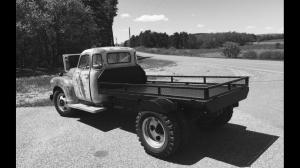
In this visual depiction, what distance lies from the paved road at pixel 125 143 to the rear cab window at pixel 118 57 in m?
1.73

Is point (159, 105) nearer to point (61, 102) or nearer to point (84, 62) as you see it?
point (84, 62)

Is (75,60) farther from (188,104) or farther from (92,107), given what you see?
(188,104)

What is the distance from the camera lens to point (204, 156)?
16.4 feet

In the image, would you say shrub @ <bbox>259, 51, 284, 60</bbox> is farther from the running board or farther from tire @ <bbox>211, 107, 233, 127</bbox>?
the running board

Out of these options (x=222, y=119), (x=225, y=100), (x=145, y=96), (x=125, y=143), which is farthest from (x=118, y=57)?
(x=225, y=100)

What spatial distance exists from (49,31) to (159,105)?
2314 cm

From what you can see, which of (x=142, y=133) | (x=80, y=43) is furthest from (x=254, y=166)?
(x=80, y=43)

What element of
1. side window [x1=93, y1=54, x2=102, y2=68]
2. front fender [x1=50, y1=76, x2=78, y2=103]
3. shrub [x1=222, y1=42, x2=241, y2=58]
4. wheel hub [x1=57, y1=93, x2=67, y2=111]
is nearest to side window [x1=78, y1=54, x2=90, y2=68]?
side window [x1=93, y1=54, x2=102, y2=68]

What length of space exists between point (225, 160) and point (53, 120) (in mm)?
5399

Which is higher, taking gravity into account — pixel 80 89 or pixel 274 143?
pixel 80 89

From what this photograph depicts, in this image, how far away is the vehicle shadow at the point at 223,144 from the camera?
4840mm

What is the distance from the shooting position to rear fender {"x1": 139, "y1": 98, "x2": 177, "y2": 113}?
15.5 ft

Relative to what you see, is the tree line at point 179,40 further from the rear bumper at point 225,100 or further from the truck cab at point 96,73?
the rear bumper at point 225,100

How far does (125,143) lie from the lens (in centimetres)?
579
